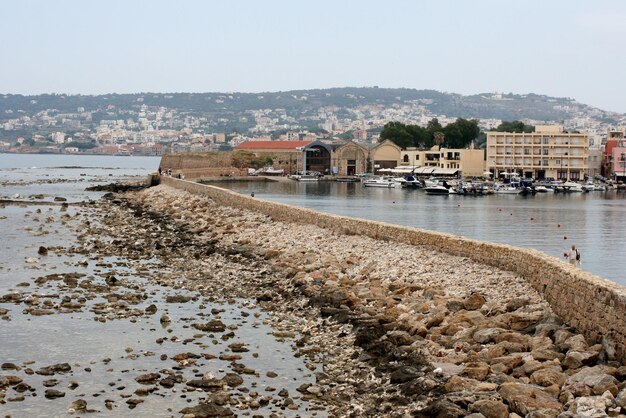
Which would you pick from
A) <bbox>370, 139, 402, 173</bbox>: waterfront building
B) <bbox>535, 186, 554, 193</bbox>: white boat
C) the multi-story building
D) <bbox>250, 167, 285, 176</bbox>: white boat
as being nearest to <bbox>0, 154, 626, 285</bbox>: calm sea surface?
<bbox>535, 186, 554, 193</bbox>: white boat

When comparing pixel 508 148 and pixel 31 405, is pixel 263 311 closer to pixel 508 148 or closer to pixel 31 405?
pixel 31 405

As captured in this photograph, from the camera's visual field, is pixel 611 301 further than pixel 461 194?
No

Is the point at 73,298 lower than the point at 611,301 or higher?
lower

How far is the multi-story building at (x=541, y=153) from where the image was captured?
11562cm

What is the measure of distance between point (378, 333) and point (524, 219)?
4153 cm

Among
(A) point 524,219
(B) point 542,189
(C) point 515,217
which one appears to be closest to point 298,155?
(B) point 542,189

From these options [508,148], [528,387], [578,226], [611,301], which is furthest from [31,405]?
[508,148]

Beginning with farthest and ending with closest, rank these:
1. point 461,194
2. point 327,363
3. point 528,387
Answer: point 461,194 → point 327,363 → point 528,387

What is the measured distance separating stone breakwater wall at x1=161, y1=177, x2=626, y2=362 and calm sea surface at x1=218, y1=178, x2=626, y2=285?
28.2ft

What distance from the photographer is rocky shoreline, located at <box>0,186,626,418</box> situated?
44.3ft

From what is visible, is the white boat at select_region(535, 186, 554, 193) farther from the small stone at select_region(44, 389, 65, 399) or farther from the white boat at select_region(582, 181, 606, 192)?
the small stone at select_region(44, 389, 65, 399)

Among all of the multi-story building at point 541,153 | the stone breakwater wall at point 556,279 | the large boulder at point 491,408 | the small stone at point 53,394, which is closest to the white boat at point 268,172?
the multi-story building at point 541,153

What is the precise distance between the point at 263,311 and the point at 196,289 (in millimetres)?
4114

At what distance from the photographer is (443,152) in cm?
12350
